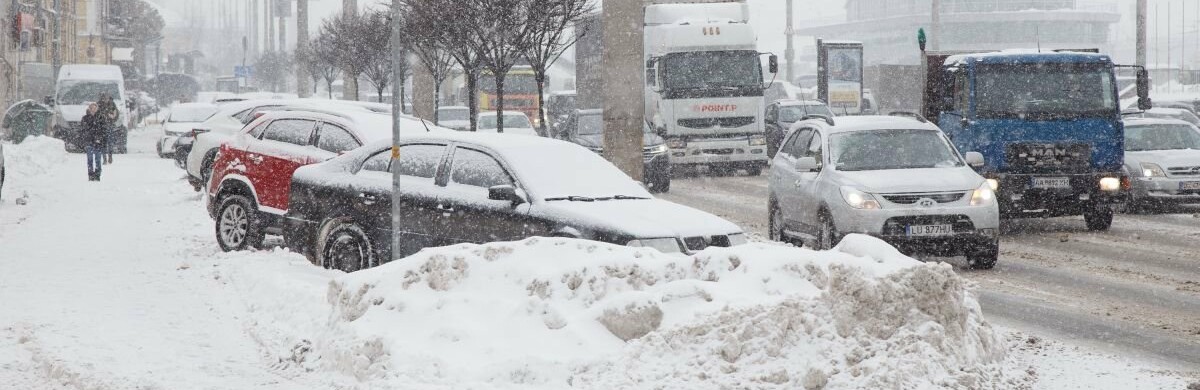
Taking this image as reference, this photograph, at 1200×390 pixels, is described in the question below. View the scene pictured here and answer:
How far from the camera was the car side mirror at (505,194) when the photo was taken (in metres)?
10.9

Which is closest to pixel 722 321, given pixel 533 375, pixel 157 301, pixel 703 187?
pixel 533 375

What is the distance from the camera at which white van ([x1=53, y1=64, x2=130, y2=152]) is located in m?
40.7

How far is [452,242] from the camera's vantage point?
450 inches

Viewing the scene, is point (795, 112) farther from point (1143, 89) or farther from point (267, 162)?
point (267, 162)

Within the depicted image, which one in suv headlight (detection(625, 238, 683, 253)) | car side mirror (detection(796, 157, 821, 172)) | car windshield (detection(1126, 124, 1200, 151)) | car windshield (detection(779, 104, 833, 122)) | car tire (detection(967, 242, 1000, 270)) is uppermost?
car windshield (detection(779, 104, 833, 122))

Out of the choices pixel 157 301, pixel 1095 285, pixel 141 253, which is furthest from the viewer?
pixel 141 253

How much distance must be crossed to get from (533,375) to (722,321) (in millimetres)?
1005

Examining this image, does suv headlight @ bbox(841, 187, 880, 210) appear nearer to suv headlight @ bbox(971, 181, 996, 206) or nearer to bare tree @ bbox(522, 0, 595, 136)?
suv headlight @ bbox(971, 181, 996, 206)

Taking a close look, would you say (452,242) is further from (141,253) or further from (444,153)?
(141,253)

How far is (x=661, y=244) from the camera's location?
34.1 feet

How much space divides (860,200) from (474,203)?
14.0ft

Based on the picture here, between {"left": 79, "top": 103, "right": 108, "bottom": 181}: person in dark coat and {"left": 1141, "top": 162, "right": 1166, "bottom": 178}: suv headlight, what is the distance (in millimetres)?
17471

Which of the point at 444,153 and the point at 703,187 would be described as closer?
the point at 444,153

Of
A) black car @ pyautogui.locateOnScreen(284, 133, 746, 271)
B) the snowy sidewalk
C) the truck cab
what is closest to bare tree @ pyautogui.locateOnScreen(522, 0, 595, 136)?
the snowy sidewalk
